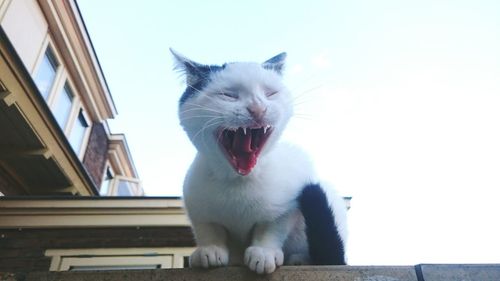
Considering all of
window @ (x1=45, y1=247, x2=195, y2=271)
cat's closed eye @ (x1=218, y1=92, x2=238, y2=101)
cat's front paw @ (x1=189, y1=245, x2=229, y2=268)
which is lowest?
cat's front paw @ (x1=189, y1=245, x2=229, y2=268)

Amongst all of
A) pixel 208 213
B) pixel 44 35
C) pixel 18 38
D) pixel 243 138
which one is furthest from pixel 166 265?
pixel 44 35

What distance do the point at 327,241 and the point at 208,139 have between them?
0.63 m

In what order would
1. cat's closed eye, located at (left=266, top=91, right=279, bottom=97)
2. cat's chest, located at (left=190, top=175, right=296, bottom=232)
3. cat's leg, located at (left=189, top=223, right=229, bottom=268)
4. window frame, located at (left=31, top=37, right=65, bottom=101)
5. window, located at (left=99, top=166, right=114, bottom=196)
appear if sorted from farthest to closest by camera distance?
window, located at (left=99, top=166, right=114, bottom=196)
window frame, located at (left=31, top=37, right=65, bottom=101)
cat's closed eye, located at (left=266, top=91, right=279, bottom=97)
cat's chest, located at (left=190, top=175, right=296, bottom=232)
cat's leg, located at (left=189, top=223, right=229, bottom=268)

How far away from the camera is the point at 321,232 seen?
1.46 meters

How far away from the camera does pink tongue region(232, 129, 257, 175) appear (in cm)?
137

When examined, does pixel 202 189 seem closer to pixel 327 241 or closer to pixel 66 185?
pixel 327 241

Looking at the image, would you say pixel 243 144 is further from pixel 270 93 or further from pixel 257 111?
pixel 270 93

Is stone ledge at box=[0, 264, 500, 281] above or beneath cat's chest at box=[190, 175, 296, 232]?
beneath

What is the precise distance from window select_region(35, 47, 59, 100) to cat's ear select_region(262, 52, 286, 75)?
5161mm

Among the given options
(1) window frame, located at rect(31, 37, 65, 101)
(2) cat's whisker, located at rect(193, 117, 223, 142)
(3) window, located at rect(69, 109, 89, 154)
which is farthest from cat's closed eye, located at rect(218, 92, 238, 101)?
(3) window, located at rect(69, 109, 89, 154)

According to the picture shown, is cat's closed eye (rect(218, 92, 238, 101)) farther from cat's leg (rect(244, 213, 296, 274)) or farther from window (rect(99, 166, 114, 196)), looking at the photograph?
window (rect(99, 166, 114, 196))

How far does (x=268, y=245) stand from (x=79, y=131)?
715cm

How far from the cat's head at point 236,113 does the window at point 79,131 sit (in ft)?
20.8

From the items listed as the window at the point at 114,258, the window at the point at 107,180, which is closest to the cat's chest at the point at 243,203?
the window at the point at 114,258
